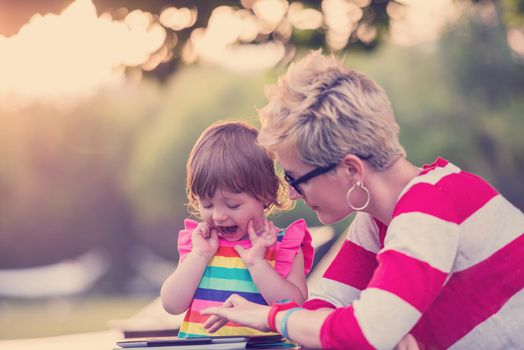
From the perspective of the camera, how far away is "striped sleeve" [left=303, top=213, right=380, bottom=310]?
9.14 feet

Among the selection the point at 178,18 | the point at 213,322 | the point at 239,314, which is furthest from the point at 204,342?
the point at 178,18

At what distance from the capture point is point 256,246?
2.89 metres

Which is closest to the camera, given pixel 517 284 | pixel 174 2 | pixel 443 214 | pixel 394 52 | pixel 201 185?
pixel 443 214

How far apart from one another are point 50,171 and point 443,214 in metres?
36.7

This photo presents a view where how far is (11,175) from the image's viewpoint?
123 ft

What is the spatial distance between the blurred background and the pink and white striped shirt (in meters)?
3.15

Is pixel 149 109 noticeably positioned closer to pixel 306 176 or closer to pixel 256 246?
pixel 256 246

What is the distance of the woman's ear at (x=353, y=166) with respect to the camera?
2.38 metres

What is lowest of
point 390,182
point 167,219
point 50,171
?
point 390,182

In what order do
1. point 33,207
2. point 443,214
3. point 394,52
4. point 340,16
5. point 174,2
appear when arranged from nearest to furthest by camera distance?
point 443,214
point 174,2
point 340,16
point 394,52
point 33,207

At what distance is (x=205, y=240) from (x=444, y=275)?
992 millimetres

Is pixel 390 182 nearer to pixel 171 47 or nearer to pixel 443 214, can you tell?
pixel 443 214

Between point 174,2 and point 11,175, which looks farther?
point 11,175

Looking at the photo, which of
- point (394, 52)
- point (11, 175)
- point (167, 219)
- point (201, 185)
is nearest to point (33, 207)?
point (11, 175)
